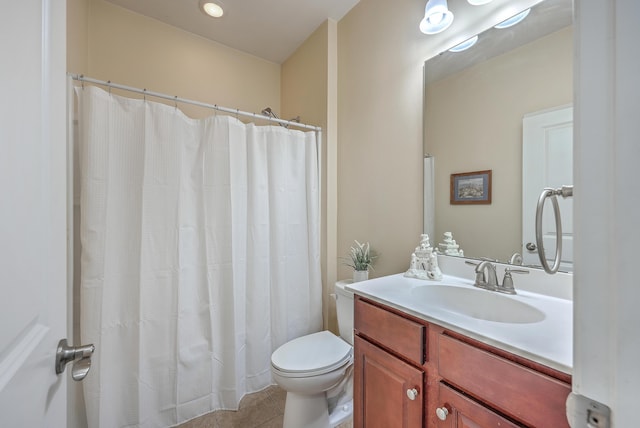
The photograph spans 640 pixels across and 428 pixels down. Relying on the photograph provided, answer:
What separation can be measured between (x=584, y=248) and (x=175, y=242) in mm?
1691

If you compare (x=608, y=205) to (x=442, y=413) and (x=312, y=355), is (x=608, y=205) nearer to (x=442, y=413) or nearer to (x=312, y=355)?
(x=442, y=413)

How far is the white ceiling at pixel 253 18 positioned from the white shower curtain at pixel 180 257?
2.99 ft

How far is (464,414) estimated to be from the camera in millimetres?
752

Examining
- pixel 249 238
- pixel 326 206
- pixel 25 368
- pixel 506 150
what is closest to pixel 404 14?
pixel 506 150

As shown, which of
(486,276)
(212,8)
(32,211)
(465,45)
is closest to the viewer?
(32,211)

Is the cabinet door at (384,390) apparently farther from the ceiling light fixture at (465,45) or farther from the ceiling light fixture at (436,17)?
the ceiling light fixture at (436,17)

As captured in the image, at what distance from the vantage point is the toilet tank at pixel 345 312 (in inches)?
61.3

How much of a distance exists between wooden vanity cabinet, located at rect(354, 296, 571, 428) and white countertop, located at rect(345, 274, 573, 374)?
0.09ft

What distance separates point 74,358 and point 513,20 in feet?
6.06

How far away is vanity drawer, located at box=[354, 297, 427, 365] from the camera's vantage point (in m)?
0.88

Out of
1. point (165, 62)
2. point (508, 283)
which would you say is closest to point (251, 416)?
point (508, 283)

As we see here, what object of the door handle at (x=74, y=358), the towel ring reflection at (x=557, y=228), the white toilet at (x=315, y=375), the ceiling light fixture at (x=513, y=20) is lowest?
the white toilet at (x=315, y=375)

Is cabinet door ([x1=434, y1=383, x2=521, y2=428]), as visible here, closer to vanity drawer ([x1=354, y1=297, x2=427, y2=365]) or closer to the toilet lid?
vanity drawer ([x1=354, y1=297, x2=427, y2=365])

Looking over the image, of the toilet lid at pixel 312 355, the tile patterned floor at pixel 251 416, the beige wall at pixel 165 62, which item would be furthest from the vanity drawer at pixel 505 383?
the beige wall at pixel 165 62
